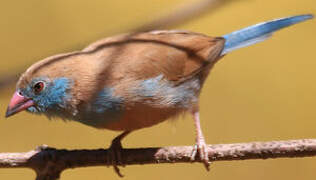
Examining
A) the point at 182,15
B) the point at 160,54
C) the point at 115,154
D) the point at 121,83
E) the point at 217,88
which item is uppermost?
the point at 182,15

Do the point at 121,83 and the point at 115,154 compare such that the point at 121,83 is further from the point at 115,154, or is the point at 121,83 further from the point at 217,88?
the point at 217,88

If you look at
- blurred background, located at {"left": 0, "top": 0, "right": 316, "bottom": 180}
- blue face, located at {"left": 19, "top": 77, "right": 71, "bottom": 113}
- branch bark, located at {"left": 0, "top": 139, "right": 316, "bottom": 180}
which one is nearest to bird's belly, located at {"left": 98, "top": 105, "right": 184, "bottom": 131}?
branch bark, located at {"left": 0, "top": 139, "right": 316, "bottom": 180}

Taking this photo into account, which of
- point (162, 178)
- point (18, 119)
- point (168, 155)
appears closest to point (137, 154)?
point (168, 155)

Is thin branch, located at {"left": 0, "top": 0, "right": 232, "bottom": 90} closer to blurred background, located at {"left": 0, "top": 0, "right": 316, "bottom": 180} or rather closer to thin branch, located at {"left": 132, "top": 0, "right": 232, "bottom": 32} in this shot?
thin branch, located at {"left": 132, "top": 0, "right": 232, "bottom": 32}

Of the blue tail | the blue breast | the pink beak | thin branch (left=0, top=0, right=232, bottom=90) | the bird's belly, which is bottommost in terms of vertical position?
the bird's belly

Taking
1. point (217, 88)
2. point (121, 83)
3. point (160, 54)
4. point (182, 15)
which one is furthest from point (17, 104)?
point (217, 88)

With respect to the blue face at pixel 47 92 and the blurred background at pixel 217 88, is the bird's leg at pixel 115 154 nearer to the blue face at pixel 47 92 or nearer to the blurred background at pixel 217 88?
the blue face at pixel 47 92

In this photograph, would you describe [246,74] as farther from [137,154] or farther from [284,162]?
[137,154]

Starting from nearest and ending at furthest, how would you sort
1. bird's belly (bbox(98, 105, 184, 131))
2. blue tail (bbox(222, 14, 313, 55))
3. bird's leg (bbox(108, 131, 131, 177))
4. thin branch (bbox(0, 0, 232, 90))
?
thin branch (bbox(0, 0, 232, 90)) < bird's belly (bbox(98, 105, 184, 131)) < bird's leg (bbox(108, 131, 131, 177)) < blue tail (bbox(222, 14, 313, 55))
